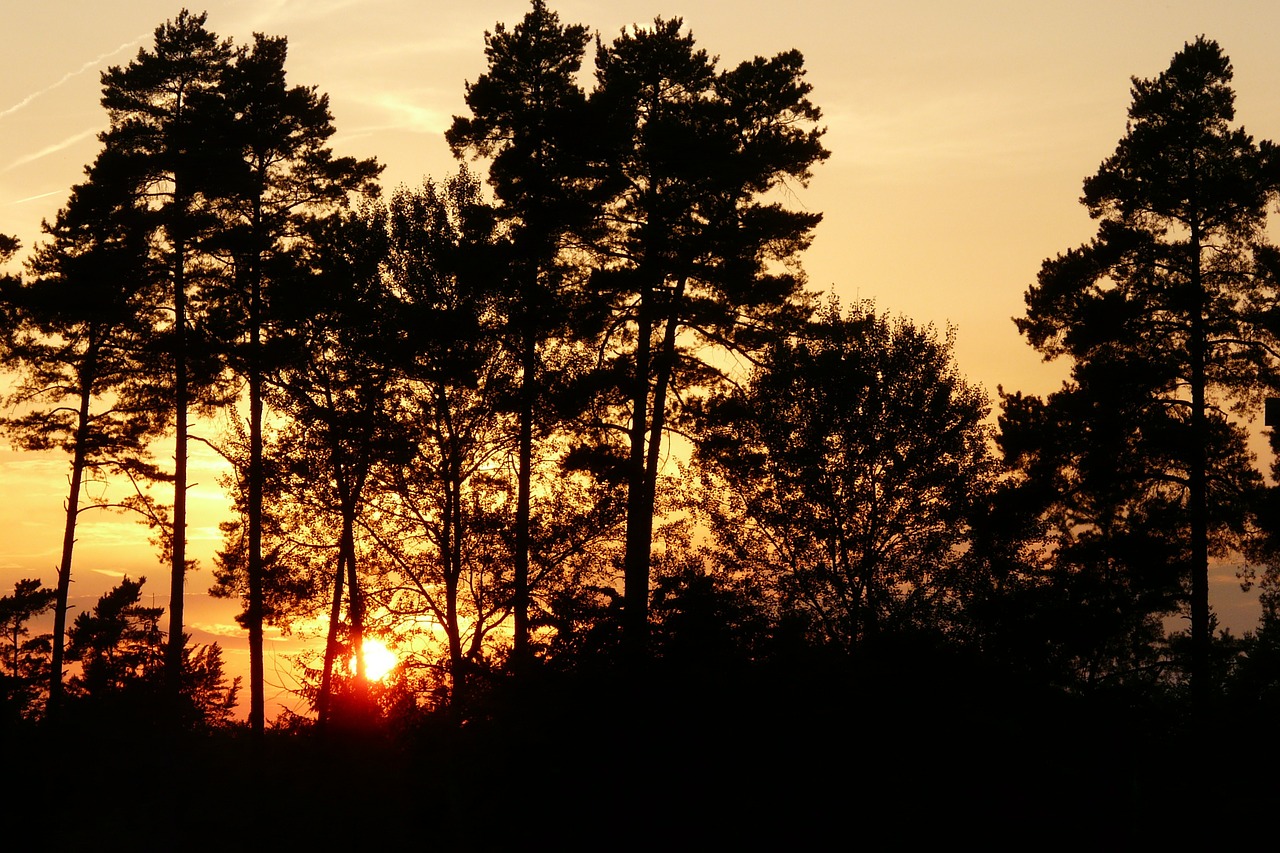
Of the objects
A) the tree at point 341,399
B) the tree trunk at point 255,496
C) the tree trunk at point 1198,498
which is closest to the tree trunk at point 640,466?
the tree at point 341,399

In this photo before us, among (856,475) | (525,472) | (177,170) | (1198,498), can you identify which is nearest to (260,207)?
(177,170)

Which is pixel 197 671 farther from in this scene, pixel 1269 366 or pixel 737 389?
pixel 1269 366

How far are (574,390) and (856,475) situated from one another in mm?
8938

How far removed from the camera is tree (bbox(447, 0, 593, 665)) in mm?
30703

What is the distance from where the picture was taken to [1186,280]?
30141 millimetres

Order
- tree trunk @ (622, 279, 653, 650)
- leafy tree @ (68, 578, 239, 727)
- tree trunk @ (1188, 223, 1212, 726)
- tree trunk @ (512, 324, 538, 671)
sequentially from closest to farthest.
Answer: tree trunk @ (1188, 223, 1212, 726)
tree trunk @ (622, 279, 653, 650)
tree trunk @ (512, 324, 538, 671)
leafy tree @ (68, 578, 239, 727)

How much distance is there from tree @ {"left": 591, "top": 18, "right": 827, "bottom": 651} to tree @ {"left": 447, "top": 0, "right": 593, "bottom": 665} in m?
0.95

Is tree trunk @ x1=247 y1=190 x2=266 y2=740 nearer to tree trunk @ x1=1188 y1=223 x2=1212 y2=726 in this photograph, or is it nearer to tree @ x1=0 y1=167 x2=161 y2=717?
tree @ x1=0 y1=167 x2=161 y2=717

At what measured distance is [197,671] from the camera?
47562 millimetres

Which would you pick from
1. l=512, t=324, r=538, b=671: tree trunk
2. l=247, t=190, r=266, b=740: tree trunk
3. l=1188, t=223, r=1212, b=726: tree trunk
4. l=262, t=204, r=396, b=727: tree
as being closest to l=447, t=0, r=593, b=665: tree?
l=512, t=324, r=538, b=671: tree trunk

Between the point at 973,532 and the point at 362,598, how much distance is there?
17015 mm

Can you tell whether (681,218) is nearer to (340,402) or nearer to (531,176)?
(531,176)

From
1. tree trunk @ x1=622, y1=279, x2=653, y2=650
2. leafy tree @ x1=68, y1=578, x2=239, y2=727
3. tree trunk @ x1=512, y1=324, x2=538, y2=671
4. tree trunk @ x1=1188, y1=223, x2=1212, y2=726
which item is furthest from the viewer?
leafy tree @ x1=68, y1=578, x2=239, y2=727

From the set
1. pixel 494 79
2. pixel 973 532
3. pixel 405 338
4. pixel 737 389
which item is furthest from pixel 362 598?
pixel 973 532
